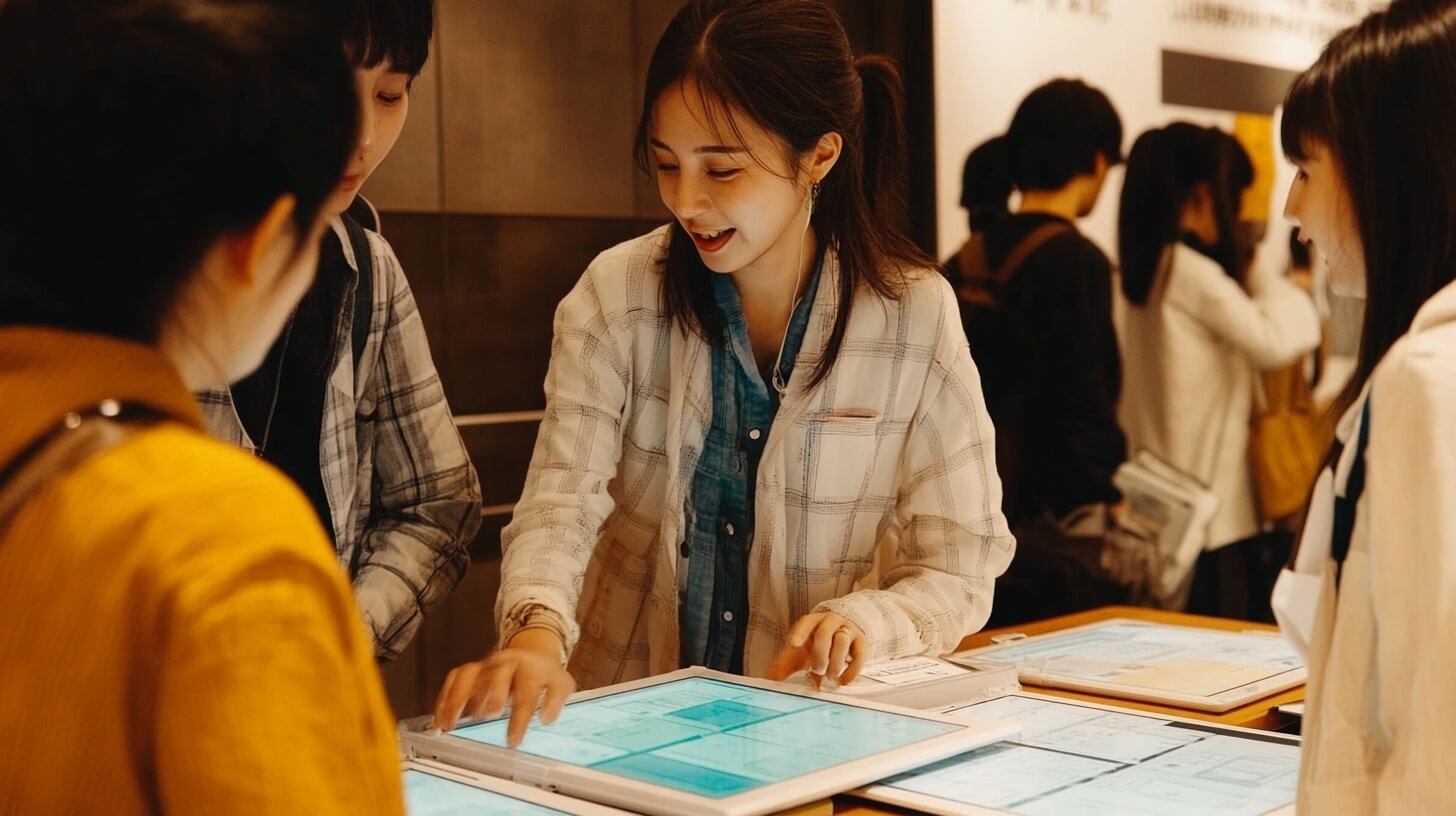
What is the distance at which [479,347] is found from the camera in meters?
2.79

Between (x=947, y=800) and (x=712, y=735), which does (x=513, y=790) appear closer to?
(x=712, y=735)

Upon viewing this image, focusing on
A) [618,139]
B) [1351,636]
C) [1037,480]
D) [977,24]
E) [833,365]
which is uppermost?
[977,24]

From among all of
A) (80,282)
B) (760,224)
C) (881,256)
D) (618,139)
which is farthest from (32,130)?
(618,139)

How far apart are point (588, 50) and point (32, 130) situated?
2318 mm

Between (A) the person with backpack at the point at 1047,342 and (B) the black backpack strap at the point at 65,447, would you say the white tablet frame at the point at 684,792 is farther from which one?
(A) the person with backpack at the point at 1047,342

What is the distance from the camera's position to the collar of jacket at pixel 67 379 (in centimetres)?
64

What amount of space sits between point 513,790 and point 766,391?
0.77 m

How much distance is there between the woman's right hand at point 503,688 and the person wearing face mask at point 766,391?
31 centimetres

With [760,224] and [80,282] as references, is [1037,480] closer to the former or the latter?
[760,224]

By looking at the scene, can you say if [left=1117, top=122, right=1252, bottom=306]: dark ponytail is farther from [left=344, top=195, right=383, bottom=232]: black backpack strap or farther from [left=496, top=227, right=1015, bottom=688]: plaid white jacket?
[left=344, top=195, right=383, bottom=232]: black backpack strap

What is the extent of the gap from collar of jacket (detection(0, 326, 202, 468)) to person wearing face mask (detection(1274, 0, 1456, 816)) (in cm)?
79

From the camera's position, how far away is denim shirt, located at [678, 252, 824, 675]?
1870 mm

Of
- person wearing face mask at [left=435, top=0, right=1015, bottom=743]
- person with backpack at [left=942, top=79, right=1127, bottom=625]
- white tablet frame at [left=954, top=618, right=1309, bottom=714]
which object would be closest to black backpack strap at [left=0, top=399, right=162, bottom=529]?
person wearing face mask at [left=435, top=0, right=1015, bottom=743]

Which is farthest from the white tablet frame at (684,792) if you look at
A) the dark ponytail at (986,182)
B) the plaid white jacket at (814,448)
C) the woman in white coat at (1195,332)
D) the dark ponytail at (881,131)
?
the woman in white coat at (1195,332)
